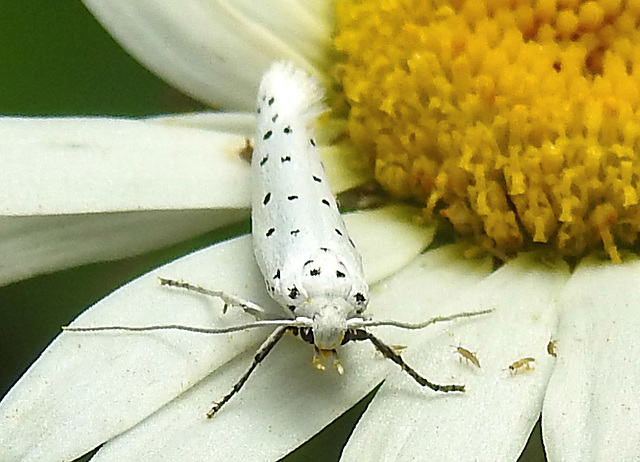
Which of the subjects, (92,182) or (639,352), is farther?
(92,182)

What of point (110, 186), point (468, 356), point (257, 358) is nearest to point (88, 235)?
point (110, 186)

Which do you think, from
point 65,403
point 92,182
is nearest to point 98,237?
point 92,182

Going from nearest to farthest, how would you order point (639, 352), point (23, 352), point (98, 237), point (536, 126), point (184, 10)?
point (639, 352), point (536, 126), point (98, 237), point (184, 10), point (23, 352)

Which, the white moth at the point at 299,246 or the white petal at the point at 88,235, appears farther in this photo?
the white petal at the point at 88,235

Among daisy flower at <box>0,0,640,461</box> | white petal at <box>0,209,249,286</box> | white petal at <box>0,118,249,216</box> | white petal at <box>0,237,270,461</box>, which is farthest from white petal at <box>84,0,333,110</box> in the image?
white petal at <box>0,237,270,461</box>

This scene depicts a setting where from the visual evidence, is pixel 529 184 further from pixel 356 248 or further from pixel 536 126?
pixel 356 248

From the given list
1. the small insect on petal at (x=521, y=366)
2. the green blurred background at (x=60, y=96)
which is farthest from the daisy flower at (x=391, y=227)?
the green blurred background at (x=60, y=96)

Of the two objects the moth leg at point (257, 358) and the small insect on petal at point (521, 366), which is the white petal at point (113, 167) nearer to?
the moth leg at point (257, 358)
